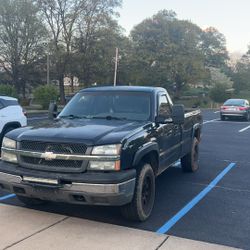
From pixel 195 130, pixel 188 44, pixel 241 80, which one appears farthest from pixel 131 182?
pixel 241 80

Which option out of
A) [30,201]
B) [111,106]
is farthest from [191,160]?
[30,201]

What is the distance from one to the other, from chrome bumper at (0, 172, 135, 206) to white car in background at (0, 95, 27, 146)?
4960mm

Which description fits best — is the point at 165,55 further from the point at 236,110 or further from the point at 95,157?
the point at 95,157

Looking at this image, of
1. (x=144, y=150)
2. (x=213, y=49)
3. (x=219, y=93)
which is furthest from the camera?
(x=213, y=49)

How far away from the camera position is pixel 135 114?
5.90 m

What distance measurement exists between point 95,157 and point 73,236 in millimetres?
1008

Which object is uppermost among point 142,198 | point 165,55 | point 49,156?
point 165,55

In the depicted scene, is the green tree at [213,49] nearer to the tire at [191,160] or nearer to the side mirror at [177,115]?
the tire at [191,160]

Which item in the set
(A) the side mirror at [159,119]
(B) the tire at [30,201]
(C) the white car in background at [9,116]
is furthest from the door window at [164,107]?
(C) the white car in background at [9,116]

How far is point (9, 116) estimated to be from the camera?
9.73m

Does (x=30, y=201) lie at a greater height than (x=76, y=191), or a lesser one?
lesser

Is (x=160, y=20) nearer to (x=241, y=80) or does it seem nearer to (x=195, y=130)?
(x=241, y=80)

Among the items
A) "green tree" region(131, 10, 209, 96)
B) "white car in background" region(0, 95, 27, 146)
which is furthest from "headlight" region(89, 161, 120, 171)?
"green tree" region(131, 10, 209, 96)

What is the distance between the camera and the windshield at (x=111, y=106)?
19.3ft
